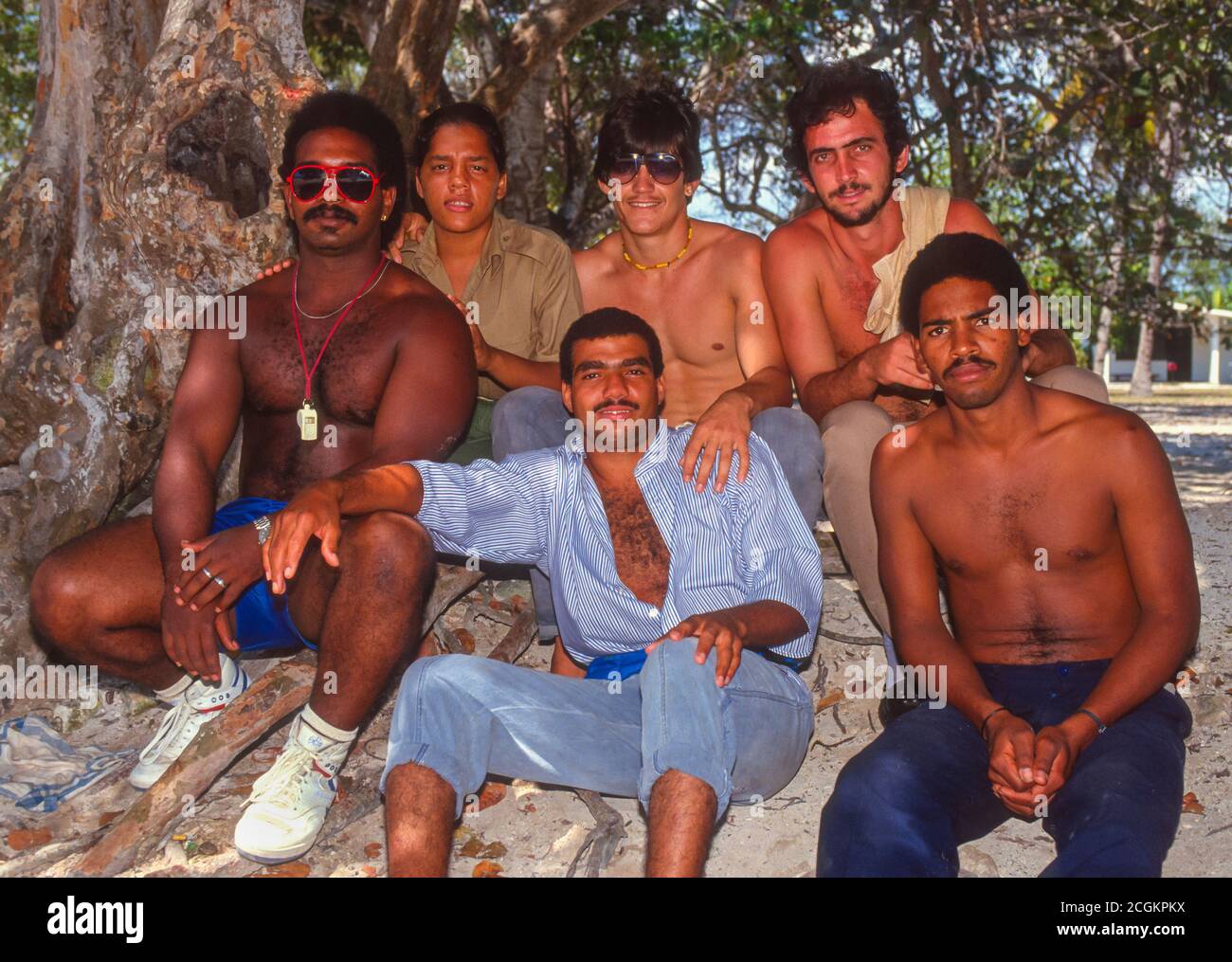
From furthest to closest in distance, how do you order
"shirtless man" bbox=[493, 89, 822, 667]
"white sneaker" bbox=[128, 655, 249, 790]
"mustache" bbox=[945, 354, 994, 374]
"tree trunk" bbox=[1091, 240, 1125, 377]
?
"tree trunk" bbox=[1091, 240, 1125, 377] → "shirtless man" bbox=[493, 89, 822, 667] → "white sneaker" bbox=[128, 655, 249, 790] → "mustache" bbox=[945, 354, 994, 374]

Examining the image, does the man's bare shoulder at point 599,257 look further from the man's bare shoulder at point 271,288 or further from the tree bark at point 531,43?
the tree bark at point 531,43

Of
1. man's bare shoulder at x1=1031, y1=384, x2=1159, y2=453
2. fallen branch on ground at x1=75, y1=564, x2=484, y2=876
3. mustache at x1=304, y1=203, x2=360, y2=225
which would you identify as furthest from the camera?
mustache at x1=304, y1=203, x2=360, y2=225

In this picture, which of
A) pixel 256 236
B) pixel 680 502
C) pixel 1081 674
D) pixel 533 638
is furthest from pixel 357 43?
pixel 1081 674

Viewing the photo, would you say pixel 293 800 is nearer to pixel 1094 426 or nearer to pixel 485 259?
pixel 485 259

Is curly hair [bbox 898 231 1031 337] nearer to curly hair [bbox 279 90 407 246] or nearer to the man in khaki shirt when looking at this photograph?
the man in khaki shirt

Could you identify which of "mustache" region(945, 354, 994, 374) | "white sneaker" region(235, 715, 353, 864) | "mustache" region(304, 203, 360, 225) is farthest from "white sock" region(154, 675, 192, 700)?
"mustache" region(945, 354, 994, 374)

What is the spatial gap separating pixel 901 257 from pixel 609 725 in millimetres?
2067

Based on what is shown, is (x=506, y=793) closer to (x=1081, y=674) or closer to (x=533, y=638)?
(x=533, y=638)

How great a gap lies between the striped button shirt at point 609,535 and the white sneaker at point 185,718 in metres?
0.97

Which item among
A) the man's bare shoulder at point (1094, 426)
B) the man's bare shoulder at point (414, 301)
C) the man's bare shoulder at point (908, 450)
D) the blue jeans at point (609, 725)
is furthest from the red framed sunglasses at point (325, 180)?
the man's bare shoulder at point (1094, 426)

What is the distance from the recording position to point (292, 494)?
381cm

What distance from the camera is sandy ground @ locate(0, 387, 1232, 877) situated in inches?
125

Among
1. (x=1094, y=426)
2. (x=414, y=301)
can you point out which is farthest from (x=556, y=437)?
(x=1094, y=426)

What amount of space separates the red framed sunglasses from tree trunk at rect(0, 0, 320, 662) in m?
0.65
